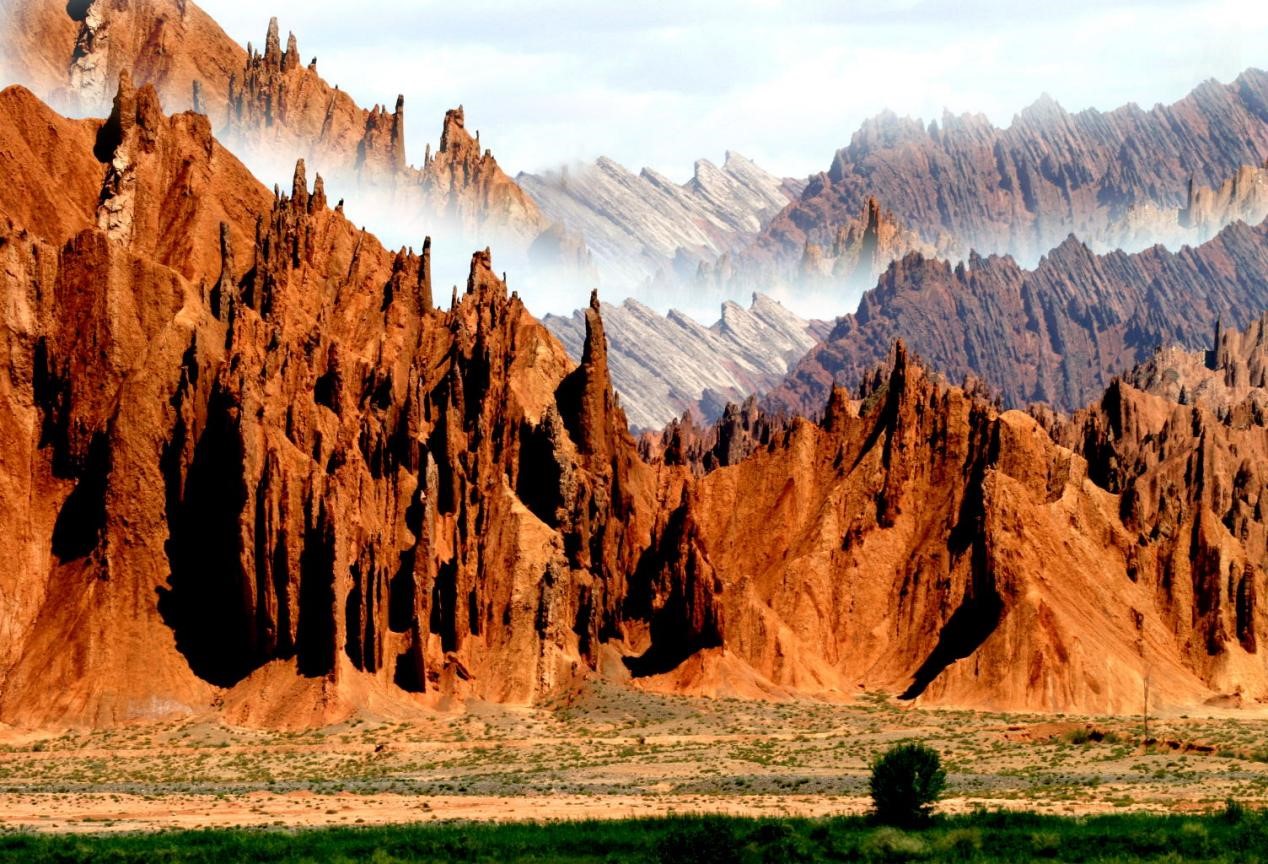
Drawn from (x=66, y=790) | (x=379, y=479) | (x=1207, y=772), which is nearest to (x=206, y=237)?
(x=379, y=479)

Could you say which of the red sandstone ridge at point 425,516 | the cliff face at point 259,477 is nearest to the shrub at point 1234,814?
the cliff face at point 259,477

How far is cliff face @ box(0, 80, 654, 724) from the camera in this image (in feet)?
465

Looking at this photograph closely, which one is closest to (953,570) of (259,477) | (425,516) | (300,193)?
(425,516)

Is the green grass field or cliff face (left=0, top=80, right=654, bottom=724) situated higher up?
cliff face (left=0, top=80, right=654, bottom=724)

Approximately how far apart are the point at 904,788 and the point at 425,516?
66060 mm

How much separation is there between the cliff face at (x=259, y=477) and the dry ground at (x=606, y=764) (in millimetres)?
5818

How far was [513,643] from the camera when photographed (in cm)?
15188

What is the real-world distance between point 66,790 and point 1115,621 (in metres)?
87.6

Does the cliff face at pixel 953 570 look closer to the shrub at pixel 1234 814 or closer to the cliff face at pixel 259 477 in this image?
the cliff face at pixel 259 477

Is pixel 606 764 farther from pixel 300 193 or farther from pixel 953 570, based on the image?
pixel 300 193

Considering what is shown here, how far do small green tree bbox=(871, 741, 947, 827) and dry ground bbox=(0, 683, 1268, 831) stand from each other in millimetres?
8249

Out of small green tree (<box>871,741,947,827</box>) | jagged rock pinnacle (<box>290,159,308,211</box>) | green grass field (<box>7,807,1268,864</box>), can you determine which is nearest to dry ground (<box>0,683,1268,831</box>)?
small green tree (<box>871,741,947,827</box>)

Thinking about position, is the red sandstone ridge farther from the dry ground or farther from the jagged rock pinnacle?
the dry ground

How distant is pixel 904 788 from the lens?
86938 millimetres
